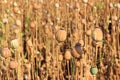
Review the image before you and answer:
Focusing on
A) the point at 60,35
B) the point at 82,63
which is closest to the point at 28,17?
the point at 82,63

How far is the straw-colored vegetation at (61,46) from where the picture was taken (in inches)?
49.4

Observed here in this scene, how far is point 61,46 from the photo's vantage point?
2.14 meters

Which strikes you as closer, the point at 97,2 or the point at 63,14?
the point at 63,14

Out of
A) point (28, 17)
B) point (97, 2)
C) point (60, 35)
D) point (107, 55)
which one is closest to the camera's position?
point (60, 35)

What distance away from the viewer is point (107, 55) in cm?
194

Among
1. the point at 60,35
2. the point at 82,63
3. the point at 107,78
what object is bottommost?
the point at 107,78

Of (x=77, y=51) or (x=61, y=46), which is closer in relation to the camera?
(x=77, y=51)

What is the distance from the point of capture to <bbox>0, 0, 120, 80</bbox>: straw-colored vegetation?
1.25 metres

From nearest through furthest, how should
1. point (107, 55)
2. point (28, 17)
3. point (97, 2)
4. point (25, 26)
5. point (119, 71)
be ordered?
point (119, 71)
point (107, 55)
point (25, 26)
point (28, 17)
point (97, 2)

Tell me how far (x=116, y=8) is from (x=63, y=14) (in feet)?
1.85

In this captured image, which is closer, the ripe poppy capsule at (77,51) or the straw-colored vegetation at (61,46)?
the ripe poppy capsule at (77,51)

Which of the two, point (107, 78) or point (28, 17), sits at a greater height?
point (28, 17)

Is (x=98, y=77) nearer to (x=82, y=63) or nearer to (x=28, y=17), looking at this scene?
(x=82, y=63)

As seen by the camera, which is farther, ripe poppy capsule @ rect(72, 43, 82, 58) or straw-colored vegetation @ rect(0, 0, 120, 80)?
straw-colored vegetation @ rect(0, 0, 120, 80)
